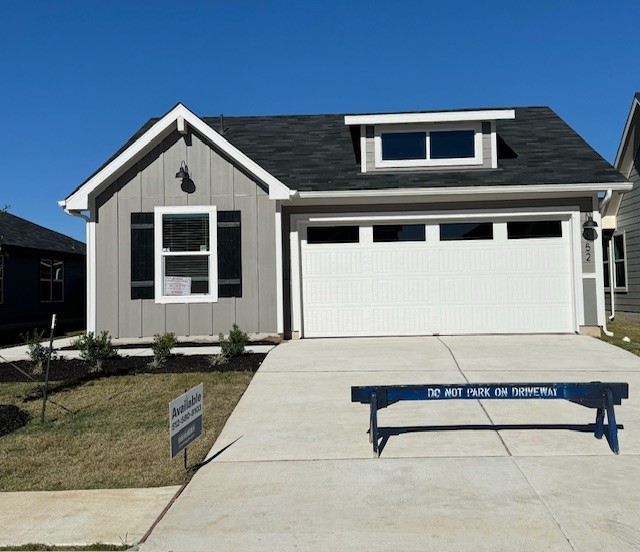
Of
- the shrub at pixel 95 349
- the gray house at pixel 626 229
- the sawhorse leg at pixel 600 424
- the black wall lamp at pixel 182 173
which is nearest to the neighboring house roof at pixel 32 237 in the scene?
the black wall lamp at pixel 182 173

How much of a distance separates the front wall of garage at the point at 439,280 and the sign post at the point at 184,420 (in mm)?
6324

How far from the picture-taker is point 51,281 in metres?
19.5

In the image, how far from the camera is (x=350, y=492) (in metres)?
4.15

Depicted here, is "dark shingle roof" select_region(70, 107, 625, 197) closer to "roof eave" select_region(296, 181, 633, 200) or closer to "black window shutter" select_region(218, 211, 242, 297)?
"roof eave" select_region(296, 181, 633, 200)

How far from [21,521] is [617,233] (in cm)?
1713

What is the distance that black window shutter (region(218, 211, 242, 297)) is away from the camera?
36.3 ft

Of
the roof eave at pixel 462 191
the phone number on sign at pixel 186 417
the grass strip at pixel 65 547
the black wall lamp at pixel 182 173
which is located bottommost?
the grass strip at pixel 65 547

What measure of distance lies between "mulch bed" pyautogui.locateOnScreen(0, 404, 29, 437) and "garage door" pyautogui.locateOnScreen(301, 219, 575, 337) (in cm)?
583

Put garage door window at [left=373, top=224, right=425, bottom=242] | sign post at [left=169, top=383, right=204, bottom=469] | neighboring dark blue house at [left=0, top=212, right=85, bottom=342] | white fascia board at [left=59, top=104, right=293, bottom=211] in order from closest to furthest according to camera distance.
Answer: sign post at [left=169, top=383, right=204, bottom=469]
white fascia board at [left=59, top=104, right=293, bottom=211]
garage door window at [left=373, top=224, right=425, bottom=242]
neighboring dark blue house at [left=0, top=212, right=85, bottom=342]

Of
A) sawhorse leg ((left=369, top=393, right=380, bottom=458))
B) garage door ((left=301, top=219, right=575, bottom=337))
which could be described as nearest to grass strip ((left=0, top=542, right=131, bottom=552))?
sawhorse leg ((left=369, top=393, right=380, bottom=458))

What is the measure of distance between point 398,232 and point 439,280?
1.31 metres

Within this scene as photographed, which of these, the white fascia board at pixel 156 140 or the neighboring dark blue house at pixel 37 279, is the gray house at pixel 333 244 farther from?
the neighboring dark blue house at pixel 37 279

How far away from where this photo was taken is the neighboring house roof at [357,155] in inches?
445

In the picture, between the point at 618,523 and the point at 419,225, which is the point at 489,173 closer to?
the point at 419,225
